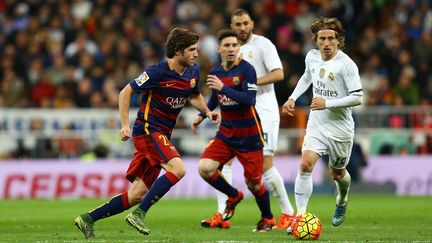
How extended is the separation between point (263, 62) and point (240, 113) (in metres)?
1.15

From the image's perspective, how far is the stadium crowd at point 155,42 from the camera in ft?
74.8

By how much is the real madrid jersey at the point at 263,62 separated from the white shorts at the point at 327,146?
4.21 feet

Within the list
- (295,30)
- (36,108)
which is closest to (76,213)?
(36,108)

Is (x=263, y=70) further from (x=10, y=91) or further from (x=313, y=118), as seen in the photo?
(x=10, y=91)

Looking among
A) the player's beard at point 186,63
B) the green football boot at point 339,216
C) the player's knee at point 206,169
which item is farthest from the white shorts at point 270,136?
the player's beard at point 186,63

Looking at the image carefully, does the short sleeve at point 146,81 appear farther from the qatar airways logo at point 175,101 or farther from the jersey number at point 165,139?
the jersey number at point 165,139

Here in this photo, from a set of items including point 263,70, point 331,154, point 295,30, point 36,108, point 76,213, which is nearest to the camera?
point 331,154

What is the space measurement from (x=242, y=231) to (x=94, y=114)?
410 inches

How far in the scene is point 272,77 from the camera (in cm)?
1262

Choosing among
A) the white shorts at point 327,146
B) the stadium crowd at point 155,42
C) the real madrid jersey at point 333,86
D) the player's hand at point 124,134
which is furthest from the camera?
the stadium crowd at point 155,42

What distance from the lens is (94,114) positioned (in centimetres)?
2178

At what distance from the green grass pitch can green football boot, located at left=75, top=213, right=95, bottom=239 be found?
0.38 ft

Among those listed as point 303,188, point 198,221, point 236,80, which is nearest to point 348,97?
point 303,188

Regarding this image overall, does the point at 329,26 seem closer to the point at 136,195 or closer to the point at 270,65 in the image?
the point at 270,65
